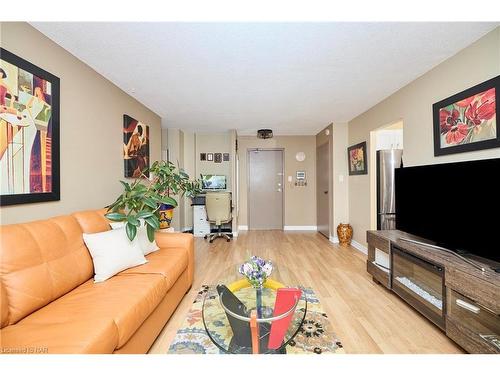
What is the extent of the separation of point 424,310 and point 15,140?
3241mm

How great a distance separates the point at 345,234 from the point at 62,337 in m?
4.11

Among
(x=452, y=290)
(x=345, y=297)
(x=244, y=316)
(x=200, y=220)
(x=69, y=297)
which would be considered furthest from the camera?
(x=200, y=220)

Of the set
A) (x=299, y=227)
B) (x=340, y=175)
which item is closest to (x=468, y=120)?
(x=340, y=175)

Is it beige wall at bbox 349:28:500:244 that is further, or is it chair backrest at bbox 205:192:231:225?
Result: chair backrest at bbox 205:192:231:225

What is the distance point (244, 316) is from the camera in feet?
4.24

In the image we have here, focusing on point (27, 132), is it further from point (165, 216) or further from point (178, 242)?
point (165, 216)

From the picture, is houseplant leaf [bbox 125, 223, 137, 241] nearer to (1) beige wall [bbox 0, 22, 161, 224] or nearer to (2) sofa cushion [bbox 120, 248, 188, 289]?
(2) sofa cushion [bbox 120, 248, 188, 289]

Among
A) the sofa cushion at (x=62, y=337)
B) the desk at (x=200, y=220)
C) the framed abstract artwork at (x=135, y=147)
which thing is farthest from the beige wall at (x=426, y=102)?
the framed abstract artwork at (x=135, y=147)

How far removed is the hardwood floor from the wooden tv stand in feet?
0.43

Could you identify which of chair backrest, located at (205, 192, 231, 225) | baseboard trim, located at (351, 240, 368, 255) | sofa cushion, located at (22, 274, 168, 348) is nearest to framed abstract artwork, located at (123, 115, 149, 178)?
chair backrest, located at (205, 192, 231, 225)

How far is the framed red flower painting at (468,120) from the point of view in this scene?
66.8 inches

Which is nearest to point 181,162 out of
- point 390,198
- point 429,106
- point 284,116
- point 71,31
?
point 284,116

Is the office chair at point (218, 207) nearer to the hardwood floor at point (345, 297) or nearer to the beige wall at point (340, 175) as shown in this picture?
the hardwood floor at point (345, 297)

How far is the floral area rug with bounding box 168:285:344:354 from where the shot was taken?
1.56 metres
